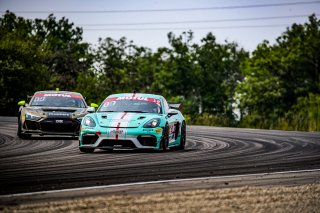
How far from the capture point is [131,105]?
15273 mm

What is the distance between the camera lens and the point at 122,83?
86.4 metres

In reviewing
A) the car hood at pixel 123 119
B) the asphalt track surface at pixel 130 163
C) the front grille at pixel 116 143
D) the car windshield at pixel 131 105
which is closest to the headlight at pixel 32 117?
the asphalt track surface at pixel 130 163

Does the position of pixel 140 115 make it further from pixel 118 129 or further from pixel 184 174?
pixel 184 174

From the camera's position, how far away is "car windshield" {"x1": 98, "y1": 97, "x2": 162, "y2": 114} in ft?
49.7

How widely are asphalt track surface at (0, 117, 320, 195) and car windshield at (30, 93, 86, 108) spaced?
8.06 feet

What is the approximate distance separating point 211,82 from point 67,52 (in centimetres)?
1700

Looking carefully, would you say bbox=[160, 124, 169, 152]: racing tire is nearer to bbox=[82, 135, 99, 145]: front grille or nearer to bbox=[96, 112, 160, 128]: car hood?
bbox=[96, 112, 160, 128]: car hood

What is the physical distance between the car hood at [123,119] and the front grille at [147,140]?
0.87 ft

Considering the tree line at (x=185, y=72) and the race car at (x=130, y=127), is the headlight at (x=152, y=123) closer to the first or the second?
the race car at (x=130, y=127)

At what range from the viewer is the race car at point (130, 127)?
13938 mm

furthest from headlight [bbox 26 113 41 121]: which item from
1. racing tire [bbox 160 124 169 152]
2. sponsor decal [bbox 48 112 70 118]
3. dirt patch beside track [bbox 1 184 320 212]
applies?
dirt patch beside track [bbox 1 184 320 212]

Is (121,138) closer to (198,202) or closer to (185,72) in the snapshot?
(198,202)

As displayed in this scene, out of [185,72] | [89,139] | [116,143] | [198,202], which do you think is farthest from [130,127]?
[185,72]

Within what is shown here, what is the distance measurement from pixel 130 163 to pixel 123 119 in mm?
2987
